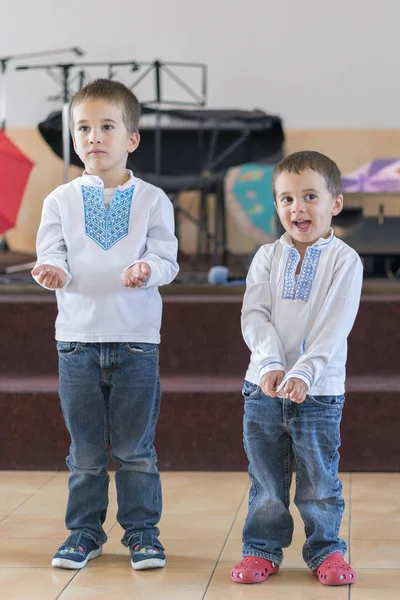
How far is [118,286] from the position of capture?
1.82 metres

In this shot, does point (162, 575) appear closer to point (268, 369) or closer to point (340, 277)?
point (268, 369)

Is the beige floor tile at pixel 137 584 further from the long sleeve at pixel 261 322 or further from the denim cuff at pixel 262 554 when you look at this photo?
the long sleeve at pixel 261 322

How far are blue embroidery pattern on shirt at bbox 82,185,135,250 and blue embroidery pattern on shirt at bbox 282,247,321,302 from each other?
0.31 metres

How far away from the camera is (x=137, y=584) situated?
5.71ft

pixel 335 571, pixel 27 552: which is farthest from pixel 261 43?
pixel 335 571

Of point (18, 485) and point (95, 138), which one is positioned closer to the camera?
point (95, 138)

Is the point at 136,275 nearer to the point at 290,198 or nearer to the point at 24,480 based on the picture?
the point at 290,198

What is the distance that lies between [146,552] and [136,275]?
51 cm

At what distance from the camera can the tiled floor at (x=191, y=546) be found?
1706 mm

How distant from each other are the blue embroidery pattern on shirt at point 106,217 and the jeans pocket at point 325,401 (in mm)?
457

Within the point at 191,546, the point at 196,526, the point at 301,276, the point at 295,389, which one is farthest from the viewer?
the point at 196,526

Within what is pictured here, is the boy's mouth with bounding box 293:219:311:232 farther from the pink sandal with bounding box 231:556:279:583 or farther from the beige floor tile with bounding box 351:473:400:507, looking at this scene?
the beige floor tile with bounding box 351:473:400:507

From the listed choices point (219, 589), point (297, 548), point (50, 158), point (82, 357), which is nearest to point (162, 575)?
point (219, 589)

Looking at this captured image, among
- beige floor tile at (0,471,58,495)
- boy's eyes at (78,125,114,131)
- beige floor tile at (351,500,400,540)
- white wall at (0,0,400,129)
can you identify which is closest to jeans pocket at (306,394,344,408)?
beige floor tile at (351,500,400,540)
